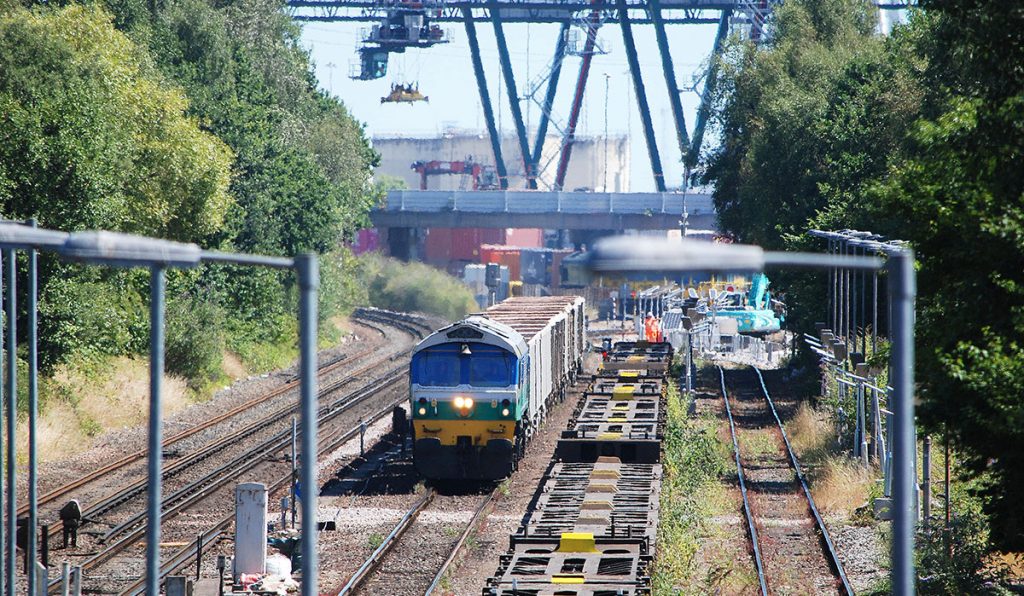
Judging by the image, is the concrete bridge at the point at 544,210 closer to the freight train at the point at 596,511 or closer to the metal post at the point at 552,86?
the metal post at the point at 552,86

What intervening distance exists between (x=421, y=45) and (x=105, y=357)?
4817 centimetres

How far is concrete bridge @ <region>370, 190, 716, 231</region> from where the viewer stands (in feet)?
263

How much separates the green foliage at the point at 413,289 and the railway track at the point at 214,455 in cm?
3376

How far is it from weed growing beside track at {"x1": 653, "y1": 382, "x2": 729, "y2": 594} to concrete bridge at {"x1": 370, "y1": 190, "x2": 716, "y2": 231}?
45.6 metres

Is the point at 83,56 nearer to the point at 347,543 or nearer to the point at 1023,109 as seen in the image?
the point at 347,543

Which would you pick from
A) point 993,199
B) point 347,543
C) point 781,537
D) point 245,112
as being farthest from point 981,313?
point 245,112

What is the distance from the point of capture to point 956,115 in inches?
588

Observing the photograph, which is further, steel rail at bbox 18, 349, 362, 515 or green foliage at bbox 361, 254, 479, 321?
green foliage at bbox 361, 254, 479, 321

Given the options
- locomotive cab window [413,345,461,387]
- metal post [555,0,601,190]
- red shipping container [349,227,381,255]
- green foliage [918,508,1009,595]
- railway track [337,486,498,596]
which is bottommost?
railway track [337,486,498,596]

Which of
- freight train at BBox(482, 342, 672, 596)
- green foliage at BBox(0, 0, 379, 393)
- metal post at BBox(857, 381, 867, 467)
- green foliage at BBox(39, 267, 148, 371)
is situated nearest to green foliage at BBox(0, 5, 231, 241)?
green foliage at BBox(0, 0, 379, 393)

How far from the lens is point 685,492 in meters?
23.3

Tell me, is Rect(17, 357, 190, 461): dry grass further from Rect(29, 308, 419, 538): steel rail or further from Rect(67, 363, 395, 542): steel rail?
Rect(67, 363, 395, 542): steel rail

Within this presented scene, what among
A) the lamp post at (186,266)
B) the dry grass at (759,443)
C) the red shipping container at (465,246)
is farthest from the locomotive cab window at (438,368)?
the red shipping container at (465,246)

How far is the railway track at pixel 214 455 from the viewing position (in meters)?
20.0
